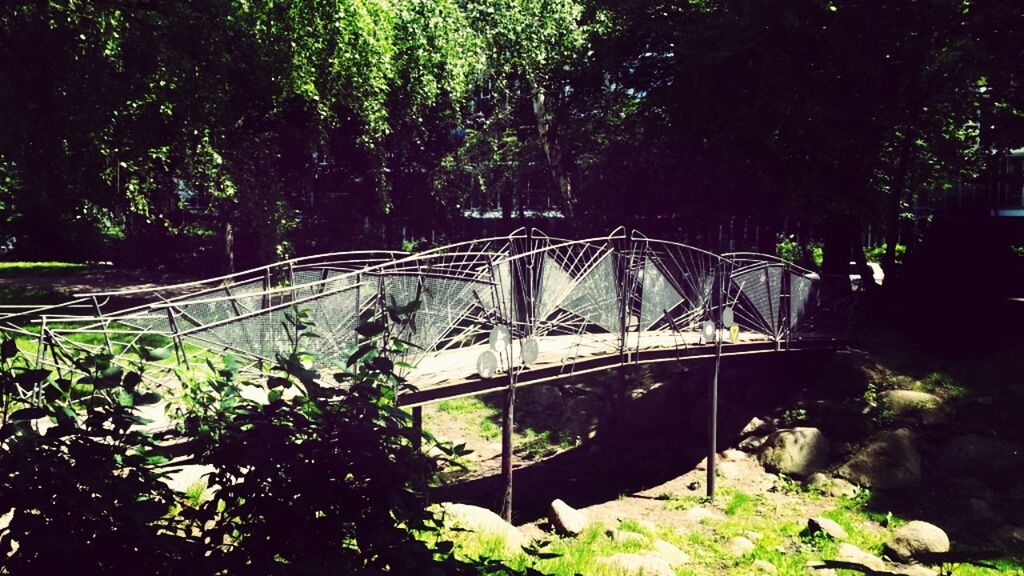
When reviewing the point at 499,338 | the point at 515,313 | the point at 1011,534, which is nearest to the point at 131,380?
the point at 499,338

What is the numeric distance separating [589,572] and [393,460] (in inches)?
200

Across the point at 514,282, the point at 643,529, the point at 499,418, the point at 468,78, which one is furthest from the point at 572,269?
the point at 468,78

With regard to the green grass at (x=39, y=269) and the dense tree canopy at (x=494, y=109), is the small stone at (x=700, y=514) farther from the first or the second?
the green grass at (x=39, y=269)

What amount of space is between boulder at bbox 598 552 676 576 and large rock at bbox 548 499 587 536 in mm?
2336

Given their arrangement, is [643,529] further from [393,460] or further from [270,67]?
[270,67]

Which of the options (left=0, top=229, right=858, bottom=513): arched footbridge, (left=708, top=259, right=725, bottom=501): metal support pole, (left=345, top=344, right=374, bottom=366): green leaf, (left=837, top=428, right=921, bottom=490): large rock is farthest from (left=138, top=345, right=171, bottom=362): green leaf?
(left=837, top=428, right=921, bottom=490): large rock

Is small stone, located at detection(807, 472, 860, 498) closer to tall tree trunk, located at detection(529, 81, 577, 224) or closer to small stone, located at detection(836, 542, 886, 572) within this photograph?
small stone, located at detection(836, 542, 886, 572)

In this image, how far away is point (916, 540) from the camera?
9.72 meters

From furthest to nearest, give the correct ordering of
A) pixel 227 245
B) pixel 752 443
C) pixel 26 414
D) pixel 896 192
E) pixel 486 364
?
pixel 227 245, pixel 896 192, pixel 752 443, pixel 486 364, pixel 26 414

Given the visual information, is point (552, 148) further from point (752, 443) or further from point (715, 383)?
point (715, 383)

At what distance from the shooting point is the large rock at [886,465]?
1218cm

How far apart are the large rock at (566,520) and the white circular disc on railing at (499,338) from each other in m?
2.56

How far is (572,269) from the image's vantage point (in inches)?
422

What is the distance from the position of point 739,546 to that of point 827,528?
1215mm
